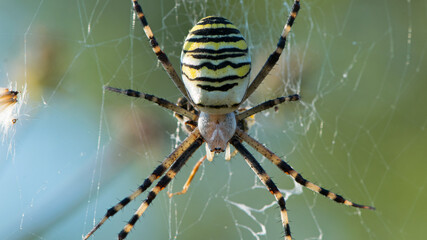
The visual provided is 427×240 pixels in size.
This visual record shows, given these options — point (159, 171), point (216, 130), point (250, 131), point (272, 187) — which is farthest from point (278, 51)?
point (250, 131)

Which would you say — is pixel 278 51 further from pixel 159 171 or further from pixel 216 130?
pixel 159 171

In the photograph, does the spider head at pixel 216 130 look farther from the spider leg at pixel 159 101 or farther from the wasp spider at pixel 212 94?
the spider leg at pixel 159 101

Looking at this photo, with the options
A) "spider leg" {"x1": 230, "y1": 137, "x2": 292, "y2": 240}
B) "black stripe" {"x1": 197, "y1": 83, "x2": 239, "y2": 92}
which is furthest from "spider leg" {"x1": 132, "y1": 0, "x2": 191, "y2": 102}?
A: "spider leg" {"x1": 230, "y1": 137, "x2": 292, "y2": 240}

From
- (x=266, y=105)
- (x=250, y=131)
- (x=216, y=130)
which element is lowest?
(x=216, y=130)

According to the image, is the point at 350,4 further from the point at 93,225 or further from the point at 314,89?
the point at 93,225

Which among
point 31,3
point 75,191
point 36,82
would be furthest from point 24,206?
point 31,3

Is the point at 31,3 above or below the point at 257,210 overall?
above

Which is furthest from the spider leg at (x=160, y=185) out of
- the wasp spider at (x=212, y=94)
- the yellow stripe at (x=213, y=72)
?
the yellow stripe at (x=213, y=72)
